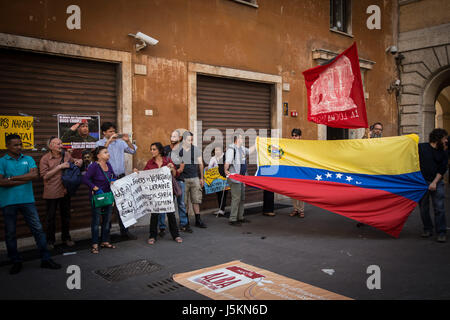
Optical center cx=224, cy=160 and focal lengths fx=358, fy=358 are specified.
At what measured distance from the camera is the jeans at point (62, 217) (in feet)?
20.8

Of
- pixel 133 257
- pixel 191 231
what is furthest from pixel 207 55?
pixel 133 257

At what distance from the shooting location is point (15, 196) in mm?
5180

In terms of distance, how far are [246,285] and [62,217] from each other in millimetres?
3912

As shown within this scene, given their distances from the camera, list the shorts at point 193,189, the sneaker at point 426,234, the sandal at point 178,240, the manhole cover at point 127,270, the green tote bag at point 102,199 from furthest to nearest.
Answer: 1. the shorts at point 193,189
2. the sneaker at point 426,234
3. the sandal at point 178,240
4. the green tote bag at point 102,199
5. the manhole cover at point 127,270

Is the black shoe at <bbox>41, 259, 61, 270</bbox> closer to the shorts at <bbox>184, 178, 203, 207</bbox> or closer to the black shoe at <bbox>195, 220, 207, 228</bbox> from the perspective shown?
the shorts at <bbox>184, 178, 203, 207</bbox>

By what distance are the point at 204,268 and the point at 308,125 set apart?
7.86 meters

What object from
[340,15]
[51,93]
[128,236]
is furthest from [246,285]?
[340,15]

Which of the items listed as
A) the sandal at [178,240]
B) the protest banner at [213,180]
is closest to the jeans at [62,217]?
the sandal at [178,240]

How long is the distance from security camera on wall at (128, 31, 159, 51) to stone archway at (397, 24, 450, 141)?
11.5 metres

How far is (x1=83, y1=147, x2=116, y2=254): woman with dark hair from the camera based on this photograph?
240 inches

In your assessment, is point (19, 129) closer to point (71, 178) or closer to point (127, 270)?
point (71, 178)

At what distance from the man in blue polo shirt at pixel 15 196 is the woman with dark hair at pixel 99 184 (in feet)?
2.99

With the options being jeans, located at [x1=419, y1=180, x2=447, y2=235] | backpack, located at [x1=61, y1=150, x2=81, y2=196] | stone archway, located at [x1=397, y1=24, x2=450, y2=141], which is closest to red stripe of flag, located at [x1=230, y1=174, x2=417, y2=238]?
jeans, located at [x1=419, y1=180, x2=447, y2=235]

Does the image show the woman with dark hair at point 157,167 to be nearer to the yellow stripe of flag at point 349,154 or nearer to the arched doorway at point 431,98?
the yellow stripe of flag at point 349,154
